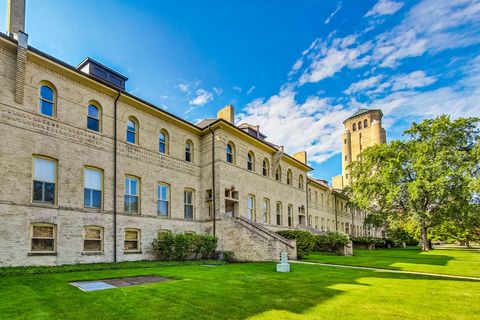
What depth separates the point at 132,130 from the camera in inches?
723

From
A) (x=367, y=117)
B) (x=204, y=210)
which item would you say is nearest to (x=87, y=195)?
(x=204, y=210)

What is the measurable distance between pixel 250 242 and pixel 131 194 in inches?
313

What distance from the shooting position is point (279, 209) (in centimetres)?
2892

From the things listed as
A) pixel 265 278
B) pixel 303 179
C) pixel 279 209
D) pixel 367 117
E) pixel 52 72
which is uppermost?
pixel 367 117

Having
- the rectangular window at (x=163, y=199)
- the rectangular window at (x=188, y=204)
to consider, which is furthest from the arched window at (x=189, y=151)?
the rectangular window at (x=163, y=199)

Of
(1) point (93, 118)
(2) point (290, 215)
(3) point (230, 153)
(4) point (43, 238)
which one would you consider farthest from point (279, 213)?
(4) point (43, 238)

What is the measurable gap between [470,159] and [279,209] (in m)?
19.8

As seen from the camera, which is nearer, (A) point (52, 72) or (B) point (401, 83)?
(A) point (52, 72)

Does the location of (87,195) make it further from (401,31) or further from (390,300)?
(401,31)

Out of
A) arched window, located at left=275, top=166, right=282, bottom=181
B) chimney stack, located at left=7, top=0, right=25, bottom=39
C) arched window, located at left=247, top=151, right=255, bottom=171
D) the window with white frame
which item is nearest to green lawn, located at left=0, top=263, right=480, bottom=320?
the window with white frame

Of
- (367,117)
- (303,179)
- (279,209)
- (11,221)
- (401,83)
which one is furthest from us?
(367,117)

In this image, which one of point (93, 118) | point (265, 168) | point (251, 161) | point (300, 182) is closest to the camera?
point (93, 118)

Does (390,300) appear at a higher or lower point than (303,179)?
lower

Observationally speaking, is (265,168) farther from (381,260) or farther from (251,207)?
(381,260)
